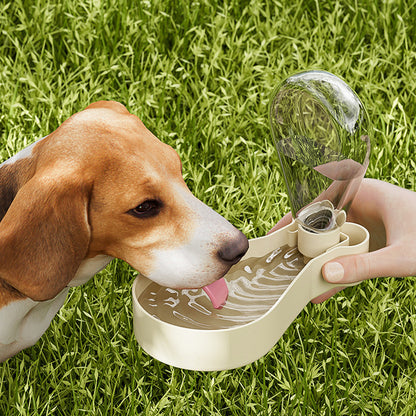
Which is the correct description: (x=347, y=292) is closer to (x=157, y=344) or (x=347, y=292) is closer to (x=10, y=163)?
(x=157, y=344)

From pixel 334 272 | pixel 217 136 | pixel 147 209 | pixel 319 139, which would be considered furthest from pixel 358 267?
pixel 217 136

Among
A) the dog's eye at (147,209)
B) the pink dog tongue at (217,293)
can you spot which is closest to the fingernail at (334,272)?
the pink dog tongue at (217,293)

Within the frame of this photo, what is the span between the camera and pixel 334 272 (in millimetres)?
2080

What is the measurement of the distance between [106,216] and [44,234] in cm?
16

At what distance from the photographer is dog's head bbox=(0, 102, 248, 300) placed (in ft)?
5.51

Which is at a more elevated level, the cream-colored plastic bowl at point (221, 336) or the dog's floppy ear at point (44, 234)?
the dog's floppy ear at point (44, 234)

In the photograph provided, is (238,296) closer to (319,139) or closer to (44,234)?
(319,139)

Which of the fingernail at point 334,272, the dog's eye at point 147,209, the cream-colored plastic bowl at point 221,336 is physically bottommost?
the fingernail at point 334,272

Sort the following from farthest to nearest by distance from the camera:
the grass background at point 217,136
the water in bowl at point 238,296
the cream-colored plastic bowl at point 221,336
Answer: the grass background at point 217,136 → the water in bowl at point 238,296 → the cream-colored plastic bowl at point 221,336

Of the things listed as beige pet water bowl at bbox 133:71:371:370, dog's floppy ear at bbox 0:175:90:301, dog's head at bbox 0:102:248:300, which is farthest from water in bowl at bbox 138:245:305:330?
dog's floppy ear at bbox 0:175:90:301

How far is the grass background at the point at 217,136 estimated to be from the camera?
94.9 inches

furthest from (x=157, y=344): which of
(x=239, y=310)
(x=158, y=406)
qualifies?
(x=158, y=406)

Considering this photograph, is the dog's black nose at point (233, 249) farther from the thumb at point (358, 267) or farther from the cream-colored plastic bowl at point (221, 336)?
the thumb at point (358, 267)

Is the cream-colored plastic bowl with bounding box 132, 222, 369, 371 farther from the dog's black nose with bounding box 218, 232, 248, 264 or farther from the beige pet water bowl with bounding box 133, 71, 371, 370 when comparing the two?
the dog's black nose with bounding box 218, 232, 248, 264
